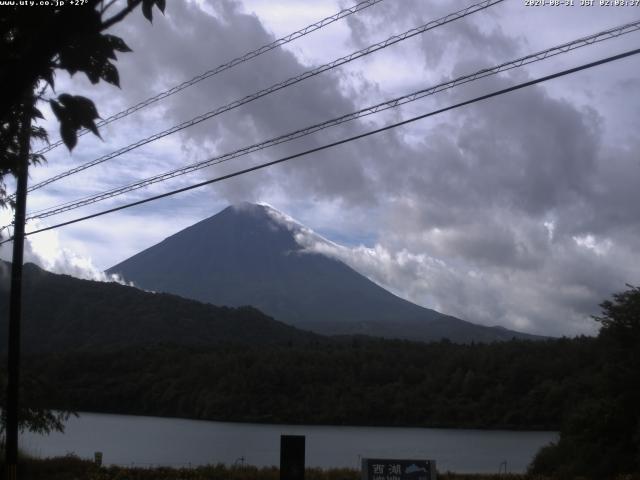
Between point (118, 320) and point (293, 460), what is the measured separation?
80.7m

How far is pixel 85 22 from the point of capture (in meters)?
3.33

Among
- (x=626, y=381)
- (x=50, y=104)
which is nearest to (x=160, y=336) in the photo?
(x=626, y=381)

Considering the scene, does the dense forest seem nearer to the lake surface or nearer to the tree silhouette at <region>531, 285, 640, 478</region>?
the lake surface

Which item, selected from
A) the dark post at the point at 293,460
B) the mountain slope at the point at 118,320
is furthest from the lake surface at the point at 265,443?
the dark post at the point at 293,460

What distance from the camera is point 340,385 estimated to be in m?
70.7

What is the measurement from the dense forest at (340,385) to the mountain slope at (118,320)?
289 inches

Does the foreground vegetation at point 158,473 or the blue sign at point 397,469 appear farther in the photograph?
the foreground vegetation at point 158,473

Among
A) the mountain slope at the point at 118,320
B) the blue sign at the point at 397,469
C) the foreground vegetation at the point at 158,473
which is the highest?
the mountain slope at the point at 118,320

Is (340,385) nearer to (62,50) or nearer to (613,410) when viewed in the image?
(613,410)

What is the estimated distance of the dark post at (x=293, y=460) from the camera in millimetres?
13500

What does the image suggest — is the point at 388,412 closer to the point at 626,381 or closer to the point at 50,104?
the point at 626,381

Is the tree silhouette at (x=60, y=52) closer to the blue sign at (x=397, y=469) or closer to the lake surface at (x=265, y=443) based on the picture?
the blue sign at (x=397, y=469)

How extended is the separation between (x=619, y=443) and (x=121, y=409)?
45948 millimetres

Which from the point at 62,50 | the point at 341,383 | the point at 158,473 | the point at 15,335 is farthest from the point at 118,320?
the point at 62,50
